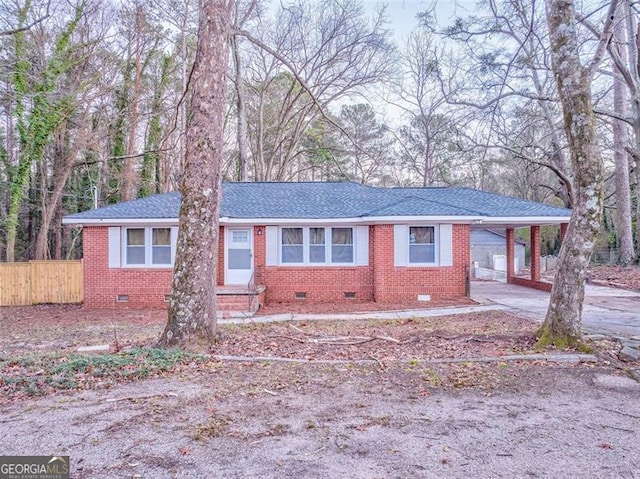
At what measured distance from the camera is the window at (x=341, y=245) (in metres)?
12.9

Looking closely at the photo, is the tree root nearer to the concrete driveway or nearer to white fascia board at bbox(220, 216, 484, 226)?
the concrete driveway

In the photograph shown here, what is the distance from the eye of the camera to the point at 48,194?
20.4 m

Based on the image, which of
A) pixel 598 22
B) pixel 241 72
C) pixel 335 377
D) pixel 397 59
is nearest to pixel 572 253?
pixel 335 377

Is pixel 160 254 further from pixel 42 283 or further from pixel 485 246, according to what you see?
pixel 485 246

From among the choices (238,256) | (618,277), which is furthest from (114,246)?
(618,277)

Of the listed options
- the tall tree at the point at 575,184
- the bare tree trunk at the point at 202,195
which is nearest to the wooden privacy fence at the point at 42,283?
the bare tree trunk at the point at 202,195

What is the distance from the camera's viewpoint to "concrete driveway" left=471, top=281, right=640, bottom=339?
7.52m

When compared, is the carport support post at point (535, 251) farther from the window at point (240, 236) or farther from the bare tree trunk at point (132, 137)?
the bare tree trunk at point (132, 137)

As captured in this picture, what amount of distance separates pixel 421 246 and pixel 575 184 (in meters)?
6.50

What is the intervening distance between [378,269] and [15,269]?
12.1m

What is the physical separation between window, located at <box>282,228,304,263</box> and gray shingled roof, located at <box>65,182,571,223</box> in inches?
25.1

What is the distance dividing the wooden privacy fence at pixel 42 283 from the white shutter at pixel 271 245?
21.5 feet

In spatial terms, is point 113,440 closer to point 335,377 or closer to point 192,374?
point 192,374

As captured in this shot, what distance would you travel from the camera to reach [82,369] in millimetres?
4852
